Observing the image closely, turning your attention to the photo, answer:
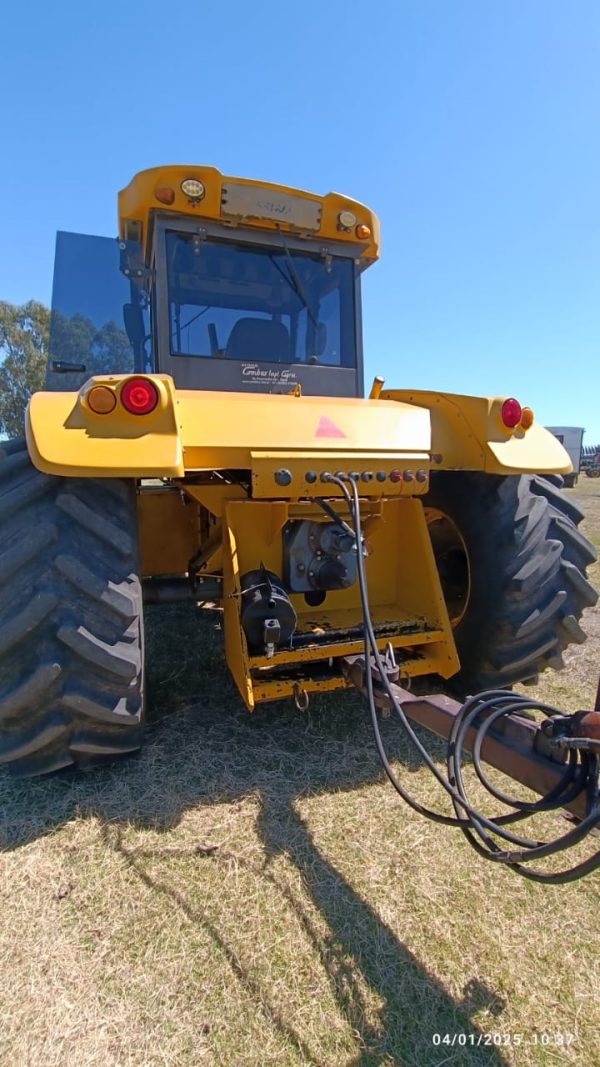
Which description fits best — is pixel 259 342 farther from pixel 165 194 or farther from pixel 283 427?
pixel 283 427

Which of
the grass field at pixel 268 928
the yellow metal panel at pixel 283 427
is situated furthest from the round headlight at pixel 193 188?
the grass field at pixel 268 928

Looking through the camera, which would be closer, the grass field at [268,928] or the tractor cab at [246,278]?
the grass field at [268,928]

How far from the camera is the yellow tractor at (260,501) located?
208 centimetres

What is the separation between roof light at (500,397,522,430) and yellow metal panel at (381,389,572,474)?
0.02m

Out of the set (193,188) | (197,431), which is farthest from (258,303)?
(197,431)

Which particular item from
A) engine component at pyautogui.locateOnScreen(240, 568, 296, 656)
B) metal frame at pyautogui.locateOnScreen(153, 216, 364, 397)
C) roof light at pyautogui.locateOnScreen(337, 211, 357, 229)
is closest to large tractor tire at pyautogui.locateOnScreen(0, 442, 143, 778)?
engine component at pyautogui.locateOnScreen(240, 568, 296, 656)

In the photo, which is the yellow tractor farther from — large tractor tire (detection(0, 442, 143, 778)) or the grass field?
the grass field

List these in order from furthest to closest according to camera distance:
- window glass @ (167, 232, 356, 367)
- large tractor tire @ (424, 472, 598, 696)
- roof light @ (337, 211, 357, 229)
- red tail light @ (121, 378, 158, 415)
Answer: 1. roof light @ (337, 211, 357, 229)
2. window glass @ (167, 232, 356, 367)
3. large tractor tire @ (424, 472, 598, 696)
4. red tail light @ (121, 378, 158, 415)

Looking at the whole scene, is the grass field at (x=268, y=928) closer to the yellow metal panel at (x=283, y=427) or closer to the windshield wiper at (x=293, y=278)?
the yellow metal panel at (x=283, y=427)

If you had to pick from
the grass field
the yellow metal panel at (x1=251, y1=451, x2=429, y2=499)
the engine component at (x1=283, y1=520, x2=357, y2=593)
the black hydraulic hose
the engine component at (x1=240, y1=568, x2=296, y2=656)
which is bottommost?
the grass field

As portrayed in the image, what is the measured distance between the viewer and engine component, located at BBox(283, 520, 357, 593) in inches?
108

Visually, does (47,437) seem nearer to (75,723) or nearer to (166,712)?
(75,723)

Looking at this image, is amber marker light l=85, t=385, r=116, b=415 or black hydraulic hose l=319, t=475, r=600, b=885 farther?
amber marker light l=85, t=385, r=116, b=415

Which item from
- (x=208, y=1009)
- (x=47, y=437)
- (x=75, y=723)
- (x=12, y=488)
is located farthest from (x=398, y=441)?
(x=208, y=1009)
